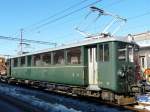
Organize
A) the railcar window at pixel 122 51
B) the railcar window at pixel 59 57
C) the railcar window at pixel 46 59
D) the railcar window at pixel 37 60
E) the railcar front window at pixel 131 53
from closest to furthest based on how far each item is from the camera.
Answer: the railcar window at pixel 122 51
the railcar front window at pixel 131 53
the railcar window at pixel 59 57
the railcar window at pixel 46 59
the railcar window at pixel 37 60

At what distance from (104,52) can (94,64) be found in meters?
1.14

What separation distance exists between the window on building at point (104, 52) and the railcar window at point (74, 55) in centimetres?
167

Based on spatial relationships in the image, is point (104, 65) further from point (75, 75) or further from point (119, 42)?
point (75, 75)

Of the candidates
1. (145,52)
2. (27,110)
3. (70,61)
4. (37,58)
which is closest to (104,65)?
(70,61)

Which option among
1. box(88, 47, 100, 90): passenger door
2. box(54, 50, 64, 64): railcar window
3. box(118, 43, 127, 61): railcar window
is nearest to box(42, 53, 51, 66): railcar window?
box(54, 50, 64, 64): railcar window

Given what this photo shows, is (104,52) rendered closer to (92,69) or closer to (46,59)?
(92,69)

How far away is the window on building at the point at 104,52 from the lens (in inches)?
580

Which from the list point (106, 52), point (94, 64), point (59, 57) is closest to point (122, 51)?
point (106, 52)

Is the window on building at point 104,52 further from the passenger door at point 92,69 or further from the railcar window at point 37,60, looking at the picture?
the railcar window at point 37,60

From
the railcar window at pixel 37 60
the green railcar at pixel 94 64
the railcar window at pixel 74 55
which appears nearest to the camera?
the green railcar at pixel 94 64

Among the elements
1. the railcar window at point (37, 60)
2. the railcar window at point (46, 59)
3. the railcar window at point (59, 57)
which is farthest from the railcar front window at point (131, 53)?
the railcar window at point (37, 60)

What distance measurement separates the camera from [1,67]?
36.3 m

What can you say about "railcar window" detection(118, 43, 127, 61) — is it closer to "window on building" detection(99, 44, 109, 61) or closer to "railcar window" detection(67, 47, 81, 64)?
"window on building" detection(99, 44, 109, 61)

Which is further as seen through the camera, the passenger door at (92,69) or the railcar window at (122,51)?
the passenger door at (92,69)
